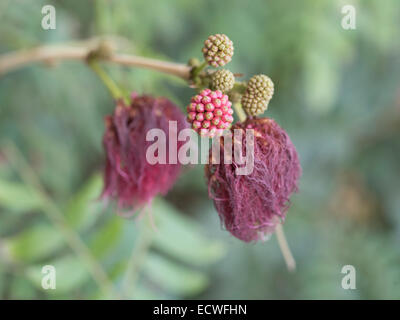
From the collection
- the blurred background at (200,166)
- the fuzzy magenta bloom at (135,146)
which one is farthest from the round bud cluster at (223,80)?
the blurred background at (200,166)

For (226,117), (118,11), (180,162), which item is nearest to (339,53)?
(118,11)

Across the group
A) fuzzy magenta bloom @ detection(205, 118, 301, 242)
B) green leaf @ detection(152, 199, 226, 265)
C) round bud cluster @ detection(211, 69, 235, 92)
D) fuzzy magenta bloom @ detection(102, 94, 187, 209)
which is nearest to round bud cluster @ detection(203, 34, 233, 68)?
round bud cluster @ detection(211, 69, 235, 92)

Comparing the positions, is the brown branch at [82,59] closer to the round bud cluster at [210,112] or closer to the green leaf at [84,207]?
the round bud cluster at [210,112]

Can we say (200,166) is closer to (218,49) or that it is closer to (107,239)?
(107,239)

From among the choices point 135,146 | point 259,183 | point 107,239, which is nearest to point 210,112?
point 259,183

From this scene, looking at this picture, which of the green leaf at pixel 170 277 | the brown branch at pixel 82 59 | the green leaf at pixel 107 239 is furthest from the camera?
the green leaf at pixel 170 277

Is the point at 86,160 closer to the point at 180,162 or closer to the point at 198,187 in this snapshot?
the point at 198,187
